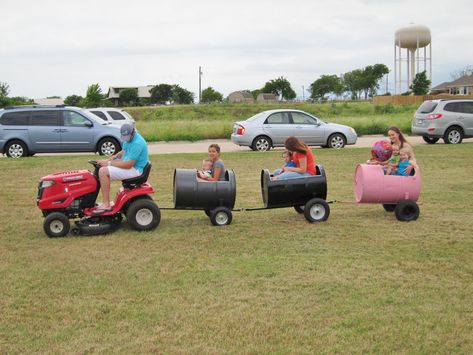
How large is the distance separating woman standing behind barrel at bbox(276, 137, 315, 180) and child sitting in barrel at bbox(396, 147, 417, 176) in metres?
1.28

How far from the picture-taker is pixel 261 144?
71.9 ft

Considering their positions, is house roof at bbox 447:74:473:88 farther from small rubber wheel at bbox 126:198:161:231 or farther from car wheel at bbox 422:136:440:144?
small rubber wheel at bbox 126:198:161:231

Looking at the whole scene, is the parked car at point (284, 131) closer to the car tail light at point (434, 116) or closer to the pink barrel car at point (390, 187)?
the car tail light at point (434, 116)

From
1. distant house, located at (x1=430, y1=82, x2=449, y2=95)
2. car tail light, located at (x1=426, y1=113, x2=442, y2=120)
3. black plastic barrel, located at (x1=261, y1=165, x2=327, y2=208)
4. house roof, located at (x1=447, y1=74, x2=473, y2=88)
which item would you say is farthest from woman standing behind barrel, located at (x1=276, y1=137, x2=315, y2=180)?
distant house, located at (x1=430, y1=82, x2=449, y2=95)

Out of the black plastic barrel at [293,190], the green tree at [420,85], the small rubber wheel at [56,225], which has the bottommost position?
the small rubber wheel at [56,225]

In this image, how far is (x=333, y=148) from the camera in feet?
72.4

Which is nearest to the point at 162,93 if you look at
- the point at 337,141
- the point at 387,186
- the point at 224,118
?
the point at 224,118

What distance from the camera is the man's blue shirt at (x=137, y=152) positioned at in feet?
28.5

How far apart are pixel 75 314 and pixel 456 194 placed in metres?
8.14

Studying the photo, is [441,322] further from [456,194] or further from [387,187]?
[456,194]

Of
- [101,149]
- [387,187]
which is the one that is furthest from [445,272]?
[101,149]

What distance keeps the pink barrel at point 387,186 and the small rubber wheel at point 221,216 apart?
1969 mm

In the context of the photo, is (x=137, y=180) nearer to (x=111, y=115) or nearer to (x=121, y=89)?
(x=111, y=115)

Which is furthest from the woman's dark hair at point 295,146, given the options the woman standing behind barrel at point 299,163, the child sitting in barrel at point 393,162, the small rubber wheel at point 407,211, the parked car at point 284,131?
the parked car at point 284,131
